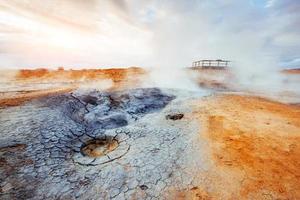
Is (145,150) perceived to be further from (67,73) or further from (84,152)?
(67,73)

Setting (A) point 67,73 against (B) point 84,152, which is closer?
(B) point 84,152

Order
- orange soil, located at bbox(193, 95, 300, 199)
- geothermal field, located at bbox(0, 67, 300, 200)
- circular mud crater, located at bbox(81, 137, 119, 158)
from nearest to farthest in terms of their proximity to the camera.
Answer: orange soil, located at bbox(193, 95, 300, 199) → geothermal field, located at bbox(0, 67, 300, 200) → circular mud crater, located at bbox(81, 137, 119, 158)

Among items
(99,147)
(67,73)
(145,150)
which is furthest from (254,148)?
(67,73)

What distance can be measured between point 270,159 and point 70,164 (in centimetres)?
354

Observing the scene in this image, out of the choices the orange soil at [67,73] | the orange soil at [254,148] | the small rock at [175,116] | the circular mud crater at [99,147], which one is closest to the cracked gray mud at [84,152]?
the circular mud crater at [99,147]

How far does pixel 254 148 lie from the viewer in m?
3.81

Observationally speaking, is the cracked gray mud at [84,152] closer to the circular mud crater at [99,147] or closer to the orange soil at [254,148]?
the circular mud crater at [99,147]

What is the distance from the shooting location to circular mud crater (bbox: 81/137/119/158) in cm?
414

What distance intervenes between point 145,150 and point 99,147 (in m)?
1.03

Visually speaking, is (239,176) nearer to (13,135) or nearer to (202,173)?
(202,173)

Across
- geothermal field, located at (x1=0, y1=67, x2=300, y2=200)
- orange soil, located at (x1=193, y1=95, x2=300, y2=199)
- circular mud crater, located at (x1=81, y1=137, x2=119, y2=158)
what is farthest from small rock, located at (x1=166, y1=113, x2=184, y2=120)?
circular mud crater, located at (x1=81, y1=137, x2=119, y2=158)

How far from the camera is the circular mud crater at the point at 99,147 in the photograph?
4.14 meters

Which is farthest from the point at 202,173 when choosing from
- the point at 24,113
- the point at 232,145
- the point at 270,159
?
the point at 24,113

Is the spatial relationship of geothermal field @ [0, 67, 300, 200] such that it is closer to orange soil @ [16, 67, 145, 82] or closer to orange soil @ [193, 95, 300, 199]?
orange soil @ [193, 95, 300, 199]
